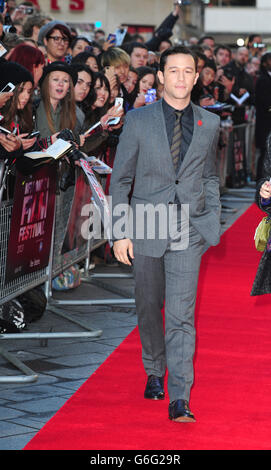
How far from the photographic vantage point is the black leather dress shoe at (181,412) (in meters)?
4.91

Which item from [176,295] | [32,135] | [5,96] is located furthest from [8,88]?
[176,295]

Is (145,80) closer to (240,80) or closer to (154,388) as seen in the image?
(154,388)

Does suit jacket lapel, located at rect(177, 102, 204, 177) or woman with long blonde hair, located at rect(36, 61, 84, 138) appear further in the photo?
woman with long blonde hair, located at rect(36, 61, 84, 138)

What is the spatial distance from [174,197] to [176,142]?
0.95 ft

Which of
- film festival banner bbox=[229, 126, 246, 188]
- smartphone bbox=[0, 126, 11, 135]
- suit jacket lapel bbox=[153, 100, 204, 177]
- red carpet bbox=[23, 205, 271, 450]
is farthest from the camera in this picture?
film festival banner bbox=[229, 126, 246, 188]

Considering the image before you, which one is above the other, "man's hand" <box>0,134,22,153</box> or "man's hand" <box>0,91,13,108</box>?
"man's hand" <box>0,91,13,108</box>

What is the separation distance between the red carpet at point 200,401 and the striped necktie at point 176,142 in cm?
133

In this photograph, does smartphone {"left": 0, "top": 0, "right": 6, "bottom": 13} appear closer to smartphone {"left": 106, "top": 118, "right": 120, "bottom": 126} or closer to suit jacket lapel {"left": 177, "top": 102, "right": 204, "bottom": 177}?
smartphone {"left": 106, "top": 118, "right": 120, "bottom": 126}

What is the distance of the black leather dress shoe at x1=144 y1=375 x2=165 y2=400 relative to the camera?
536cm

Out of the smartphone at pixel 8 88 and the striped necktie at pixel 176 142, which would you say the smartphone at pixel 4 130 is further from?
the striped necktie at pixel 176 142

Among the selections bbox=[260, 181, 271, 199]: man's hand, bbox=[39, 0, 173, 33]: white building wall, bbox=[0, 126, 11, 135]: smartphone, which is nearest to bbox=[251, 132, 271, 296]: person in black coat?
bbox=[260, 181, 271, 199]: man's hand

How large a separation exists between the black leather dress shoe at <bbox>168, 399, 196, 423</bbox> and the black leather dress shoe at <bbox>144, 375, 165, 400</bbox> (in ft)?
1.24

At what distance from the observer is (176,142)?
500 centimetres

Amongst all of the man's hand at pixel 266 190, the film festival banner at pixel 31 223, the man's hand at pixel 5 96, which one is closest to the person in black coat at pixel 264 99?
the film festival banner at pixel 31 223
